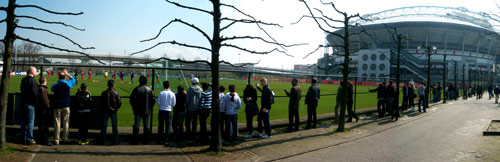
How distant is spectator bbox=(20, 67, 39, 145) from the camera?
582 centimetres

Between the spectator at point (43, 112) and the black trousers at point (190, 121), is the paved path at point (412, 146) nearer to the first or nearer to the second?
the black trousers at point (190, 121)

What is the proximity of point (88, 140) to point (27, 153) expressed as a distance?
4.47 ft

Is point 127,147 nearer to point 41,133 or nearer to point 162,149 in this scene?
point 162,149

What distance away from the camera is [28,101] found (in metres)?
5.89

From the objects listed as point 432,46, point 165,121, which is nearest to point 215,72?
point 165,121

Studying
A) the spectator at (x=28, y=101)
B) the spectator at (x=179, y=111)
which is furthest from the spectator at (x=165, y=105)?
the spectator at (x=28, y=101)

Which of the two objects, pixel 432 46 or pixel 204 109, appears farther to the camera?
pixel 432 46

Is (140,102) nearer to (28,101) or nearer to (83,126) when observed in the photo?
(83,126)

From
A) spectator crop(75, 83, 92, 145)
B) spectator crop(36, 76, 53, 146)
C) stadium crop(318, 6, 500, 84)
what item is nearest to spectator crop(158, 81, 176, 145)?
spectator crop(75, 83, 92, 145)

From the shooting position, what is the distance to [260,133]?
766 cm

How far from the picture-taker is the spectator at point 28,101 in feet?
19.1

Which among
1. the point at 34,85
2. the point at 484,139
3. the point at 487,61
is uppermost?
the point at 487,61

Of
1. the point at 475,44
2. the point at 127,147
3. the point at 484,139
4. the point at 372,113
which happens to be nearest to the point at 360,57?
the point at 475,44

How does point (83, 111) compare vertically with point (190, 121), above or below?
above
